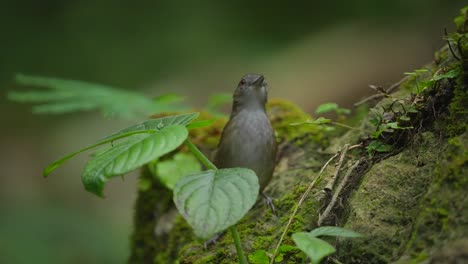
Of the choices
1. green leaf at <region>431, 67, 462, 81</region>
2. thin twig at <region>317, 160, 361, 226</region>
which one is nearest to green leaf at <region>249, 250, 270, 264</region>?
thin twig at <region>317, 160, 361, 226</region>

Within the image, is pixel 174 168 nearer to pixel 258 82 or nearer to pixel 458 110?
pixel 258 82

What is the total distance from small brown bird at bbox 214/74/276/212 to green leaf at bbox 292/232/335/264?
159 cm

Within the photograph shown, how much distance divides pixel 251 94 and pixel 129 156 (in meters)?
2.05

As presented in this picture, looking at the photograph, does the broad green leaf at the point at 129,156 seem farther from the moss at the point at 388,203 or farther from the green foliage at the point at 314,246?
the moss at the point at 388,203

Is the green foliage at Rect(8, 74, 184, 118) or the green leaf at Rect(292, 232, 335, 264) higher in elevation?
the green foliage at Rect(8, 74, 184, 118)

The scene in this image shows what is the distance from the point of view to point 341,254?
222 cm

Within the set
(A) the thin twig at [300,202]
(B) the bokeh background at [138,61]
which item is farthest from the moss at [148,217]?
(B) the bokeh background at [138,61]

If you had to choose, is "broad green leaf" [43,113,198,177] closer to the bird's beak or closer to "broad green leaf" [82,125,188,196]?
"broad green leaf" [82,125,188,196]

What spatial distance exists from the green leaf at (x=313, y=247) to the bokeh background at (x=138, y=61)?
593 centimetres

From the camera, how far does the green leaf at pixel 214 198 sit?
1781mm

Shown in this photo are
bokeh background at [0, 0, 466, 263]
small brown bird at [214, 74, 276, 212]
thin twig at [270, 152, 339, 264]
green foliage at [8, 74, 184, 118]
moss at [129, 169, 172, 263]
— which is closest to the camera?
thin twig at [270, 152, 339, 264]

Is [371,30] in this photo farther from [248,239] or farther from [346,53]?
[248,239]

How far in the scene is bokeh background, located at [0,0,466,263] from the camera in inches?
323

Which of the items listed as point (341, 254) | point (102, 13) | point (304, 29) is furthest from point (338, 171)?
point (102, 13)
